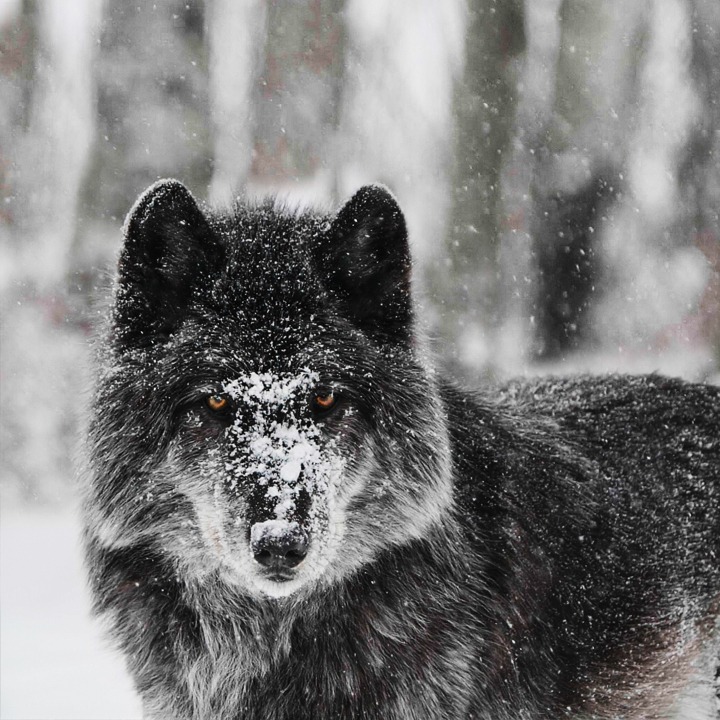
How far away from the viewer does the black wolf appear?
268 cm

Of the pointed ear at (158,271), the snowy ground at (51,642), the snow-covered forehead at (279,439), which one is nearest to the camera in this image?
the snow-covered forehead at (279,439)

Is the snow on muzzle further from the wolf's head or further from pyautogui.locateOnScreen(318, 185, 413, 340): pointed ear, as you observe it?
pyautogui.locateOnScreen(318, 185, 413, 340): pointed ear

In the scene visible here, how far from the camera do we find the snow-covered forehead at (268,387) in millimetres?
2641

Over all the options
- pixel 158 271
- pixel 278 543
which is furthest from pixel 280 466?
pixel 158 271

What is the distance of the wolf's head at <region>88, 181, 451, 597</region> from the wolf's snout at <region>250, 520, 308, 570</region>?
0.38ft

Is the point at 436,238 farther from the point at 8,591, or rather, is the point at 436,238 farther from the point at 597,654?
the point at 597,654

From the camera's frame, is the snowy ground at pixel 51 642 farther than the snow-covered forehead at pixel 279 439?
Yes

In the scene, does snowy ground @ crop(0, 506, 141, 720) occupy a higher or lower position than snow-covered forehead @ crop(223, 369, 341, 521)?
lower

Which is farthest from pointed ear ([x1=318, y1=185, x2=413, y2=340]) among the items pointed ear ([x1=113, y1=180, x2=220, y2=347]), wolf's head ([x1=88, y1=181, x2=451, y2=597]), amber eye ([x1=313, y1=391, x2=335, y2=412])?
pointed ear ([x1=113, y1=180, x2=220, y2=347])

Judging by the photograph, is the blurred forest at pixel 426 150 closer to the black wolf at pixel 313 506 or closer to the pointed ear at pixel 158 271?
the black wolf at pixel 313 506

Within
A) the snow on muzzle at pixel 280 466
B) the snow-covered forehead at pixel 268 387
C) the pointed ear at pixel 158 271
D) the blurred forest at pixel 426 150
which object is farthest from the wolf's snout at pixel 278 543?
the blurred forest at pixel 426 150

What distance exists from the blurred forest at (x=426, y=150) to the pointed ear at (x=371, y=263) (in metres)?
5.89

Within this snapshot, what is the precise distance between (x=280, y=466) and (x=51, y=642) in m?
3.50

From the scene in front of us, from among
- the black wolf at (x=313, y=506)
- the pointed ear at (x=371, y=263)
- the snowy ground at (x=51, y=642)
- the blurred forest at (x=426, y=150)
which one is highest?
the blurred forest at (x=426, y=150)
